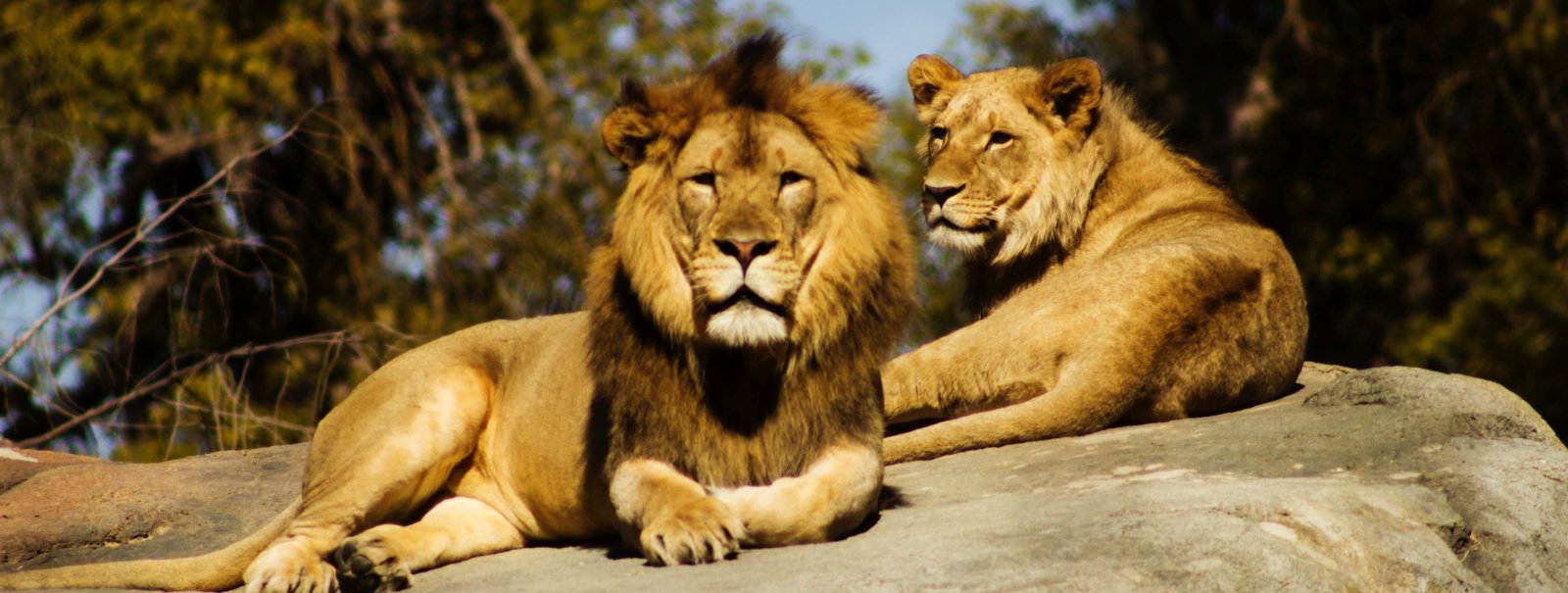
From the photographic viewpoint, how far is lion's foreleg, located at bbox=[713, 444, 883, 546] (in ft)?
13.7

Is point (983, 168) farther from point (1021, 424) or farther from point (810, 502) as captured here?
point (810, 502)

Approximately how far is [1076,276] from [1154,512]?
2.21 meters

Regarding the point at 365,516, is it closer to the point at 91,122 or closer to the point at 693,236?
the point at 693,236

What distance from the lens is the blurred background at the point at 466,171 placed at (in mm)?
7602

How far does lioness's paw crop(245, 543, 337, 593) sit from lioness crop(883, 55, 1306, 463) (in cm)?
190

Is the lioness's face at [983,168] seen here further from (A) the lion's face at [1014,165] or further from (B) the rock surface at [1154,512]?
(B) the rock surface at [1154,512]

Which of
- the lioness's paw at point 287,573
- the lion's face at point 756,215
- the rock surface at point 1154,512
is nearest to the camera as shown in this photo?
the rock surface at point 1154,512

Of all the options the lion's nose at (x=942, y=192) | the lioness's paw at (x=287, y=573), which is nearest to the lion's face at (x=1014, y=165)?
the lion's nose at (x=942, y=192)

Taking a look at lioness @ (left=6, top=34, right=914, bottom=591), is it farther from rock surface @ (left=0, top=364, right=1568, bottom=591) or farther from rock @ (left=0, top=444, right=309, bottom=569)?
rock @ (left=0, top=444, right=309, bottom=569)

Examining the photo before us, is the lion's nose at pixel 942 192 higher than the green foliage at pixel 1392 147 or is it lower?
higher

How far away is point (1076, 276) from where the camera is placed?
6.20 metres

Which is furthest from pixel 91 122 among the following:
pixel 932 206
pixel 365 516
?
pixel 365 516

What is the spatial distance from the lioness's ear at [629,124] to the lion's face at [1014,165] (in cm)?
249

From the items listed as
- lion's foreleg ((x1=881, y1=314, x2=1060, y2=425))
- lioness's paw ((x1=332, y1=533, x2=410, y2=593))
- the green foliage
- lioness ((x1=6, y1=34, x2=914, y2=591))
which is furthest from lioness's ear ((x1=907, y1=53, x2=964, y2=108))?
the green foliage
